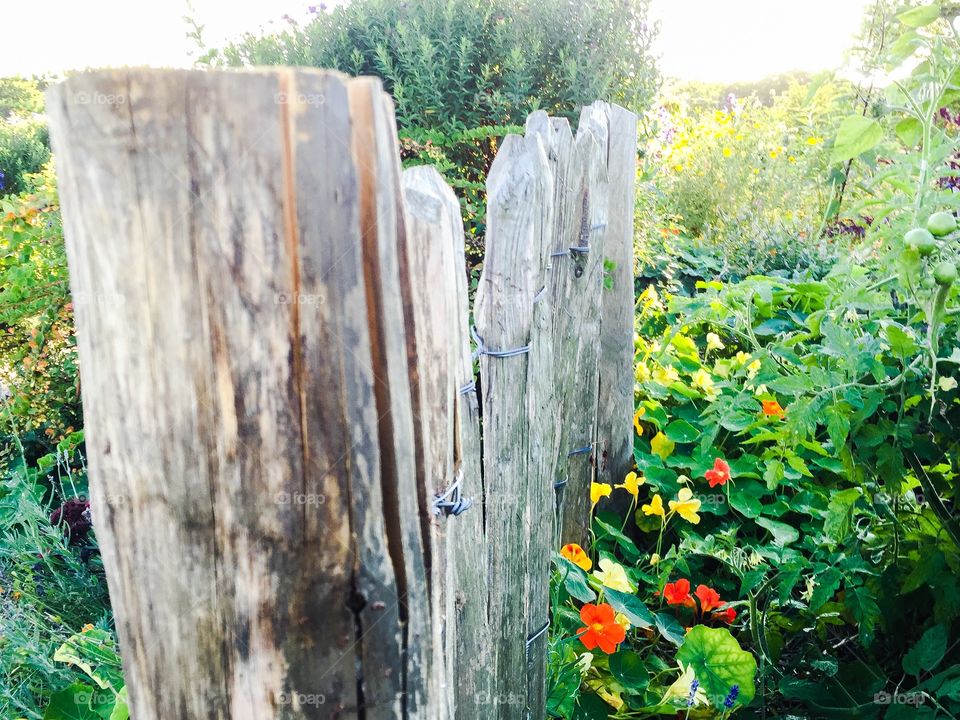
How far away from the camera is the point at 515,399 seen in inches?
64.2

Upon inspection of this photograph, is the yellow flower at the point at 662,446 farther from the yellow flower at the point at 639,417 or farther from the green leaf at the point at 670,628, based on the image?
the green leaf at the point at 670,628

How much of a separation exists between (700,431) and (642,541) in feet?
1.60

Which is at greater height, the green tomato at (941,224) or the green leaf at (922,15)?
the green leaf at (922,15)

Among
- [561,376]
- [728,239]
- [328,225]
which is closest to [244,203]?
[328,225]

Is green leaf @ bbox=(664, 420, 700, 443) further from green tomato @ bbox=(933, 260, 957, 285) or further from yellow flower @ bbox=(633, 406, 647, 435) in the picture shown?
green tomato @ bbox=(933, 260, 957, 285)

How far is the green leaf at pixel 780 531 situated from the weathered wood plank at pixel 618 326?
0.54 metres

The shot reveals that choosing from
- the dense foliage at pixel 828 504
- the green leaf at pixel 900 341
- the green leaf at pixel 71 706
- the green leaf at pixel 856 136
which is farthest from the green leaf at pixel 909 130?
the green leaf at pixel 71 706

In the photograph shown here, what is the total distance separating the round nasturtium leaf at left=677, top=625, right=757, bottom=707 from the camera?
5.85 feet

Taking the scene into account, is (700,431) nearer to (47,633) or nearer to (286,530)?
(286,530)

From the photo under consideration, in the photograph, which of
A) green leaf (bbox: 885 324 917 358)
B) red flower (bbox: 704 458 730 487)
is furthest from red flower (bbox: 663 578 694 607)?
green leaf (bbox: 885 324 917 358)

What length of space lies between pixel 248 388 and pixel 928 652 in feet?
5.50

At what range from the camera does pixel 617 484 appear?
→ 2750 mm

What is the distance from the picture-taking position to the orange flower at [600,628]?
1.83 meters

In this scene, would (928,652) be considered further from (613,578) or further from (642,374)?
(642,374)
